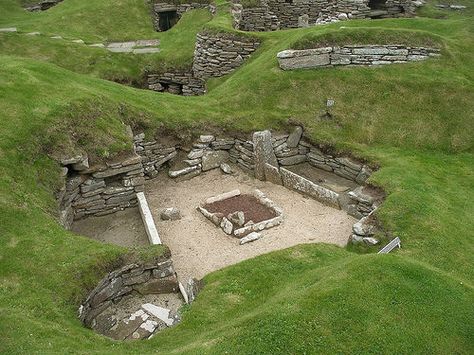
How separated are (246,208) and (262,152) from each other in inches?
122

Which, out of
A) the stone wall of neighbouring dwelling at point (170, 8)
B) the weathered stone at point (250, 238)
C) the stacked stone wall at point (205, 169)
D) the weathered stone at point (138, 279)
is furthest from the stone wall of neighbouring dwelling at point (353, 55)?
the stone wall of neighbouring dwelling at point (170, 8)

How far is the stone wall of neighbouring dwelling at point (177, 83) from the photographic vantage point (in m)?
30.2

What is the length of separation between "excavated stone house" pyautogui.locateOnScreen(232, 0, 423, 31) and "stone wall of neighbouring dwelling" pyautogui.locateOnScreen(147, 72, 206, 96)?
5.91m

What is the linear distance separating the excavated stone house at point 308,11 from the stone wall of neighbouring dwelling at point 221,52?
517 centimetres

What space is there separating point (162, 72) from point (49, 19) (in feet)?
37.5

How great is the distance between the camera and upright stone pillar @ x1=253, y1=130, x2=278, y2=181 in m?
21.3

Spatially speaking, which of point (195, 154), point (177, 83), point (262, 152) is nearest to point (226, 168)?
point (195, 154)

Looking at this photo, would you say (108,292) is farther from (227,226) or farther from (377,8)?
(377,8)

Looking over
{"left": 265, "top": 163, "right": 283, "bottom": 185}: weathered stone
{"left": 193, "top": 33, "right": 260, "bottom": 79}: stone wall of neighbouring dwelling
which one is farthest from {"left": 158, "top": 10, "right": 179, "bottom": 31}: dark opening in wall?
{"left": 265, "top": 163, "right": 283, "bottom": 185}: weathered stone

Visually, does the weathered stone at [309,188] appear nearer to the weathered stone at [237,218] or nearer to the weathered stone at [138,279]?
the weathered stone at [237,218]

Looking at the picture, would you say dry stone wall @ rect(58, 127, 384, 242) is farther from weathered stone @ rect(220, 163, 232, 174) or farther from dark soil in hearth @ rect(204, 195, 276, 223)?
dark soil in hearth @ rect(204, 195, 276, 223)

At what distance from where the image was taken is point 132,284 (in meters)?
14.7

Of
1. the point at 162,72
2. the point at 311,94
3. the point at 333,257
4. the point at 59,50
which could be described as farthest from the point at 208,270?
the point at 59,50

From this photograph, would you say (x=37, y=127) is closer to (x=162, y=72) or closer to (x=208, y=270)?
(x=208, y=270)
